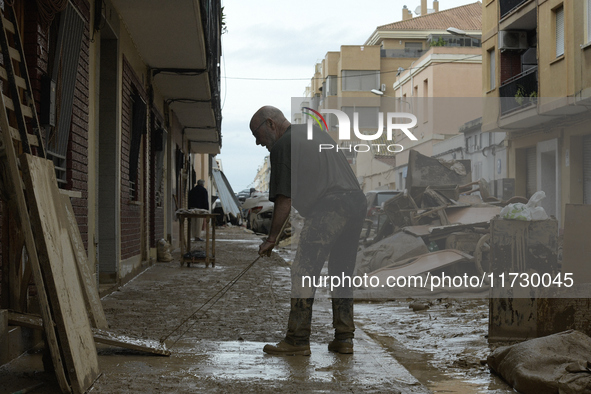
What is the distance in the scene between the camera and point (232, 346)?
198 inches

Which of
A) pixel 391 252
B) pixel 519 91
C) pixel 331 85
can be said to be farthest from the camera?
pixel 331 85

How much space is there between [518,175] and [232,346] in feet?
73.9

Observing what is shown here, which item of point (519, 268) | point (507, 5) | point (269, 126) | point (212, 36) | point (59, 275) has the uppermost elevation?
point (507, 5)

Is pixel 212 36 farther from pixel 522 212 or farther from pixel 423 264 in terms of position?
pixel 522 212

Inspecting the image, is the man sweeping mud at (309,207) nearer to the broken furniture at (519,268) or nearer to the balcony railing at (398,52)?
the broken furniture at (519,268)

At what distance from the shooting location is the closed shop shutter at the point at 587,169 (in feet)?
66.5

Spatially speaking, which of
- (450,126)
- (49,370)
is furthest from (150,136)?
(450,126)

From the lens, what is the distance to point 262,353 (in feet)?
15.6

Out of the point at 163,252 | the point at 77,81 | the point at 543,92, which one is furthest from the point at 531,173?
the point at 77,81

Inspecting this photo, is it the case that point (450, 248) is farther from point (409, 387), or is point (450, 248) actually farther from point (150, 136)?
point (409, 387)

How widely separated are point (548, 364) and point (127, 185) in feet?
22.3

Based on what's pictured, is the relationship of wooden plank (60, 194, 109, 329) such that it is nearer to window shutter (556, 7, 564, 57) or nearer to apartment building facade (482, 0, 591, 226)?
apartment building facade (482, 0, 591, 226)

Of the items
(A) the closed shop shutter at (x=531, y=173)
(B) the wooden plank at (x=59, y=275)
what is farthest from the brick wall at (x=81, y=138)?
(A) the closed shop shutter at (x=531, y=173)

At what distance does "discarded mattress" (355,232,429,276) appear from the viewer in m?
11.1
